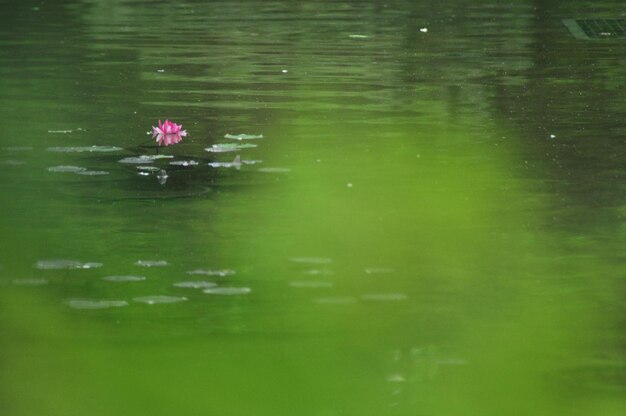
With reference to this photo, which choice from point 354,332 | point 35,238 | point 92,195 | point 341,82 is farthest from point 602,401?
point 341,82

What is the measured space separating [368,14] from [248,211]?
1012 centimetres

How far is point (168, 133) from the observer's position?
8484 millimetres

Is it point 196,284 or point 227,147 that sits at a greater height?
point 196,284

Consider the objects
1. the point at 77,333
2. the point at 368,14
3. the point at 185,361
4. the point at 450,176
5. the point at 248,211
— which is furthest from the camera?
the point at 368,14

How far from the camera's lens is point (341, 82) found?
11086mm

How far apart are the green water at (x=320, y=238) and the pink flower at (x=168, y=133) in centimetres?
10

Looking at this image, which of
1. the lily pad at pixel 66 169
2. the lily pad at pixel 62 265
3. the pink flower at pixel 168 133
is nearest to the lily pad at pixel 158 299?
the lily pad at pixel 62 265

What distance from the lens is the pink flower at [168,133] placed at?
27.6 ft

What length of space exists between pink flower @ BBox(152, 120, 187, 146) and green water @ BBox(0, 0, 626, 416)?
0.10m

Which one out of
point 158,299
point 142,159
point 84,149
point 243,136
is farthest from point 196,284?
point 243,136

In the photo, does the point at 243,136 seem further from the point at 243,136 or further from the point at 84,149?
the point at 84,149

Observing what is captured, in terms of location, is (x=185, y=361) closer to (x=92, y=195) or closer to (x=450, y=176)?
(x=92, y=195)

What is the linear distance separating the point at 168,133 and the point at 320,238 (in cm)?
244

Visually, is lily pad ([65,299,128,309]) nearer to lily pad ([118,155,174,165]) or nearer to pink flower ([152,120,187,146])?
lily pad ([118,155,174,165])
